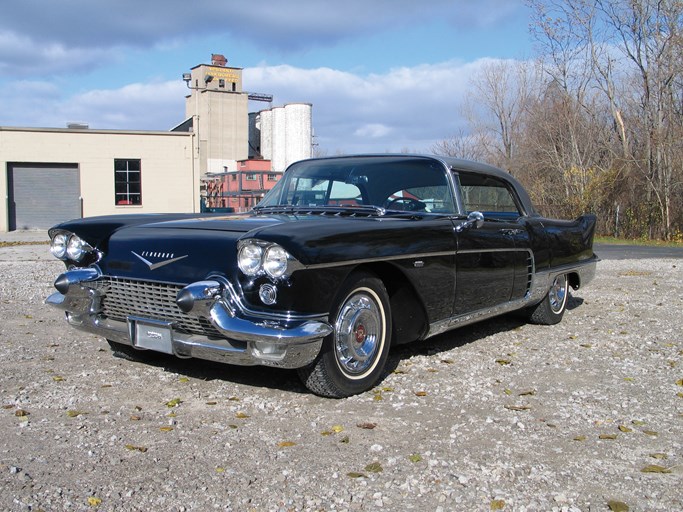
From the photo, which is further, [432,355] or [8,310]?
[8,310]

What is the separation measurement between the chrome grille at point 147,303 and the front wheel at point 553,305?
3.95m

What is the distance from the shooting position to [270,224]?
167 inches

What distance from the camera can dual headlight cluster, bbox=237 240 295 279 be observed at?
3.81 metres

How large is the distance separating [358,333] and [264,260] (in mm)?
870

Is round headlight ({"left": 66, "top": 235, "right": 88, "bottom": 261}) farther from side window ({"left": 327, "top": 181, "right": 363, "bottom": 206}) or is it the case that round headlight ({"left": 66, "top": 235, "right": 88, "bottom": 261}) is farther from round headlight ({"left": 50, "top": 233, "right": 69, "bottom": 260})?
side window ({"left": 327, "top": 181, "right": 363, "bottom": 206})

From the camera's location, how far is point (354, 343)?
14.1ft

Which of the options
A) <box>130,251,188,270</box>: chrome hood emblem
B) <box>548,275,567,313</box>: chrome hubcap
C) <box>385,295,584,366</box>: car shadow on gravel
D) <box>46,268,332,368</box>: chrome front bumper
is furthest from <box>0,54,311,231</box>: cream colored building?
<box>46,268,332,368</box>: chrome front bumper

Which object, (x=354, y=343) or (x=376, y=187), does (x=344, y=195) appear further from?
(x=354, y=343)

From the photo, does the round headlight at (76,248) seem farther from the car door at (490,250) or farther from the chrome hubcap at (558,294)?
the chrome hubcap at (558,294)

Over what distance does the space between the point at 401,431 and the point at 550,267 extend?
3383 mm

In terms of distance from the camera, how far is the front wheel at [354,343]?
410 centimetres

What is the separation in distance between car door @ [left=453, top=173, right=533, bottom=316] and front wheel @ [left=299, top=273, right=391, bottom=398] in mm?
887

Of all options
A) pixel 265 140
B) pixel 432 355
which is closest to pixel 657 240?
pixel 432 355

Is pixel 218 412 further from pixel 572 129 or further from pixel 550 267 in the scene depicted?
pixel 572 129
